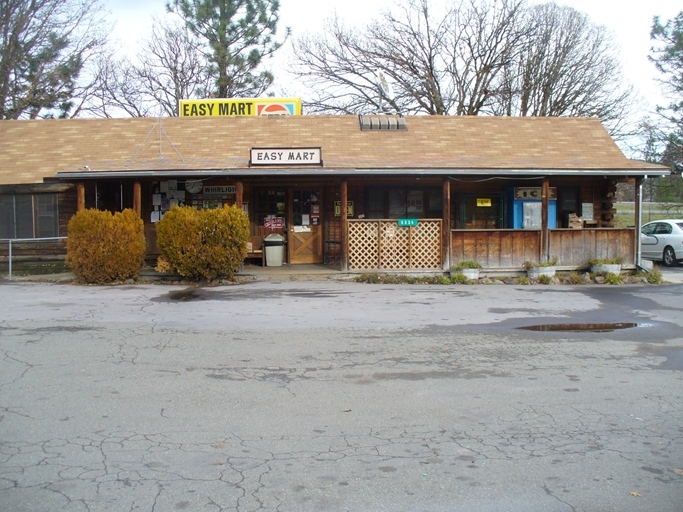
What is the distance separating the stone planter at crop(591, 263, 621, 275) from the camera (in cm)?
1733

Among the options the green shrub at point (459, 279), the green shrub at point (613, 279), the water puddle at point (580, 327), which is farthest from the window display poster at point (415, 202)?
the water puddle at point (580, 327)

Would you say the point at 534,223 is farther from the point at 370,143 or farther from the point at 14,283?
the point at 14,283

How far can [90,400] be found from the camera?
6414mm

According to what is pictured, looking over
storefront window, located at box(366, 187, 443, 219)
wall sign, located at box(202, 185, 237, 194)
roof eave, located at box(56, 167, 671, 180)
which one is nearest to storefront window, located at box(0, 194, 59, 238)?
roof eave, located at box(56, 167, 671, 180)

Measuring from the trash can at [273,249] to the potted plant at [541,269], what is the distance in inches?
268

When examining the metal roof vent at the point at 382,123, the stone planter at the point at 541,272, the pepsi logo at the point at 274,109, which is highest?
the pepsi logo at the point at 274,109

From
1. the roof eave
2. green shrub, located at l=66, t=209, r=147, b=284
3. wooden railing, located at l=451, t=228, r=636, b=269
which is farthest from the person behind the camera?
wooden railing, located at l=451, t=228, r=636, b=269

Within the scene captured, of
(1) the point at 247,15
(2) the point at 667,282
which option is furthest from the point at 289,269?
(1) the point at 247,15

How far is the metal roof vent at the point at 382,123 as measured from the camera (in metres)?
21.2

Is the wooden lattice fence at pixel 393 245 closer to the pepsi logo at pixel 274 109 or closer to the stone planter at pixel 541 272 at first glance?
the stone planter at pixel 541 272

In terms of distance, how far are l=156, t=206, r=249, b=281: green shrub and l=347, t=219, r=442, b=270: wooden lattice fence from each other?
10.2 feet

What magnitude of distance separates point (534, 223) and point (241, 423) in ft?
48.9

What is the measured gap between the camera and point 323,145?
64.6 ft

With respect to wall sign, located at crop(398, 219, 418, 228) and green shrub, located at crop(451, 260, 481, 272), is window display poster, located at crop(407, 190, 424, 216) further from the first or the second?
green shrub, located at crop(451, 260, 481, 272)
